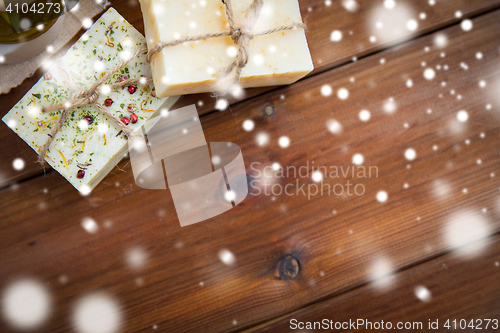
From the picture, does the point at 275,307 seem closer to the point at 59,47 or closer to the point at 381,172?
the point at 381,172

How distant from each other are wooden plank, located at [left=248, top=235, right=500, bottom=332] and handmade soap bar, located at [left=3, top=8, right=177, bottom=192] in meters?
0.46

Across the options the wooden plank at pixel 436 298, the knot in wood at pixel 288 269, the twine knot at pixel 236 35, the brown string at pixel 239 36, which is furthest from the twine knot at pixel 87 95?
the wooden plank at pixel 436 298

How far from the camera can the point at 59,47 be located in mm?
538

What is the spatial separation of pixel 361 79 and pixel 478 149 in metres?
0.25

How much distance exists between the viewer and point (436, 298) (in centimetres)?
58

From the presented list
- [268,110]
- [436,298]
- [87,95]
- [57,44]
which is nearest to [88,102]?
[87,95]

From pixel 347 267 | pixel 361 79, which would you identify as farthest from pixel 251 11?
pixel 347 267

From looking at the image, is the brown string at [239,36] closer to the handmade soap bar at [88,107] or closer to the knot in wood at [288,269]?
the handmade soap bar at [88,107]

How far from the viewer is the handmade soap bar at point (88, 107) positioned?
485 mm

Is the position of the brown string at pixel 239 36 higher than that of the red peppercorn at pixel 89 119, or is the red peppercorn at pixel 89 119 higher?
the brown string at pixel 239 36

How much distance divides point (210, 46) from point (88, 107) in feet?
0.68

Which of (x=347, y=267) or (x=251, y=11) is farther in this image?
(x=347, y=267)

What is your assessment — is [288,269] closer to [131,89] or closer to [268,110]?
[268,110]

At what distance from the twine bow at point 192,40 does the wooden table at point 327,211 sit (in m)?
0.10
